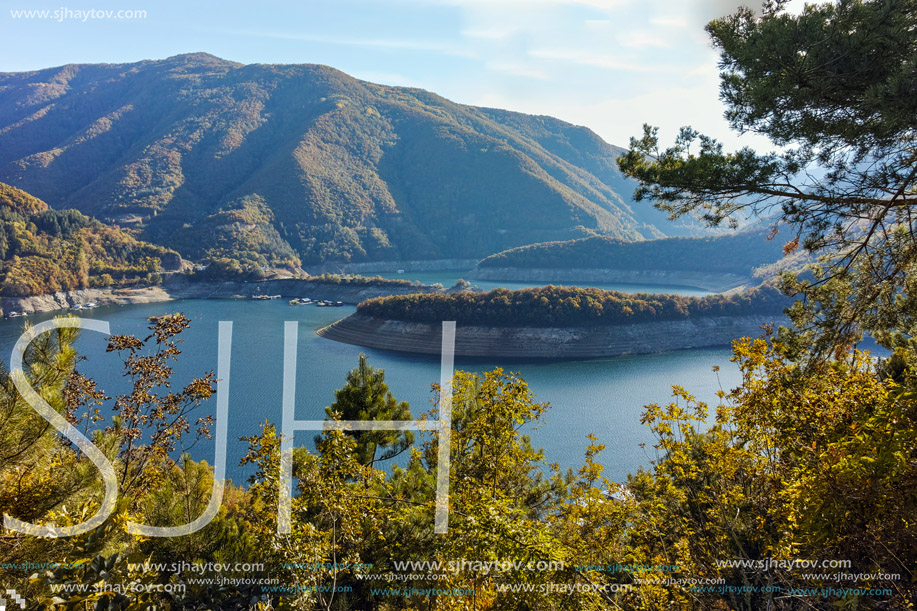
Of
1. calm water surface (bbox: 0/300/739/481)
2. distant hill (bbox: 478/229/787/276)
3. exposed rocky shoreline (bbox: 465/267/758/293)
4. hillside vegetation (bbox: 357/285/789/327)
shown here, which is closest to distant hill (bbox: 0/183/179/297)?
calm water surface (bbox: 0/300/739/481)

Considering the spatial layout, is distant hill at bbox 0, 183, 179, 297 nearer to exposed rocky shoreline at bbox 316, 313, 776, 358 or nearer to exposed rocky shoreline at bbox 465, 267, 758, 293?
exposed rocky shoreline at bbox 316, 313, 776, 358

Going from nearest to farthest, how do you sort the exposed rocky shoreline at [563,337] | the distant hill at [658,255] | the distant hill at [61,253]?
the exposed rocky shoreline at [563,337], the distant hill at [61,253], the distant hill at [658,255]

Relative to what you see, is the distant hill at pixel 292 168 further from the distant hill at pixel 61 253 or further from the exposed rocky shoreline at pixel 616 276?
the exposed rocky shoreline at pixel 616 276

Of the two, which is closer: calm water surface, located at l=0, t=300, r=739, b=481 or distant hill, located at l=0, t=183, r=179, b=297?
calm water surface, located at l=0, t=300, r=739, b=481

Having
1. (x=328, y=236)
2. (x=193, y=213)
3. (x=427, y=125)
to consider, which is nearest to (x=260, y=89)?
(x=427, y=125)

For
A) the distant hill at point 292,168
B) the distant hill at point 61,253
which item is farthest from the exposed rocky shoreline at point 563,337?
the distant hill at point 292,168

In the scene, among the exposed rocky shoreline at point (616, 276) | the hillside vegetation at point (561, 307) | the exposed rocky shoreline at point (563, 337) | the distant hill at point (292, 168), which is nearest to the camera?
the exposed rocky shoreline at point (563, 337)
